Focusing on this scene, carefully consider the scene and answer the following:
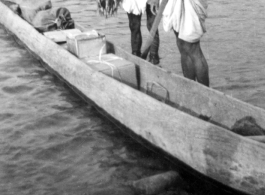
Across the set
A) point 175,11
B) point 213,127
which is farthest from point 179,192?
point 175,11

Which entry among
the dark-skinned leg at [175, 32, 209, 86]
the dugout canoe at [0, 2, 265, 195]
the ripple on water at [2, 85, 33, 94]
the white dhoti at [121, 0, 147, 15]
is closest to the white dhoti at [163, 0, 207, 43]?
the dark-skinned leg at [175, 32, 209, 86]

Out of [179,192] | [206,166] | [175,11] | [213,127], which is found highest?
[175,11]

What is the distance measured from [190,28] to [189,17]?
→ 0.37 feet

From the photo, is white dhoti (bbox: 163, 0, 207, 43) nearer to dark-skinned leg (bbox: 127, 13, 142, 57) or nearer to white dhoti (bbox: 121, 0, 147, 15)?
white dhoti (bbox: 121, 0, 147, 15)

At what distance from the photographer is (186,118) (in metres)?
3.06

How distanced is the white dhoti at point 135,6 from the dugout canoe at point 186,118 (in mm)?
628

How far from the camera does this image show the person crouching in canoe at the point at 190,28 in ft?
12.6

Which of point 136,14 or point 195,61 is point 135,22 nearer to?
point 136,14

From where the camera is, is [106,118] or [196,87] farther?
[106,118]

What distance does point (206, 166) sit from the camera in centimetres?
295

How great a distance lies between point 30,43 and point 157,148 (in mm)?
3692

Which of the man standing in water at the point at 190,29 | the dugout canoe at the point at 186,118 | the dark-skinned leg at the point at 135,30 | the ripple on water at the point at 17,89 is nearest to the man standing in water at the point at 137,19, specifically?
the dark-skinned leg at the point at 135,30

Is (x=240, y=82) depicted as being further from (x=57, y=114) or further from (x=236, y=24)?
(x=236, y=24)

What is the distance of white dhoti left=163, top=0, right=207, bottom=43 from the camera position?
151 inches
